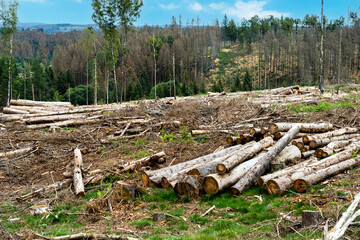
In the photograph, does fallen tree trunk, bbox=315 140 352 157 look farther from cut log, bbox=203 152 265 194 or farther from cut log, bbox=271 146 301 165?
cut log, bbox=203 152 265 194

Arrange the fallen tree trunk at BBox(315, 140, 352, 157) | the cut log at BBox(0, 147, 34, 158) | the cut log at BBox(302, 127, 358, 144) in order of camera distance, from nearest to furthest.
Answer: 1. the fallen tree trunk at BBox(315, 140, 352, 157)
2. the cut log at BBox(302, 127, 358, 144)
3. the cut log at BBox(0, 147, 34, 158)

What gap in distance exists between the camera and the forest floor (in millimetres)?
5098

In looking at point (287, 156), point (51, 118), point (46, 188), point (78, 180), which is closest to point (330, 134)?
point (287, 156)

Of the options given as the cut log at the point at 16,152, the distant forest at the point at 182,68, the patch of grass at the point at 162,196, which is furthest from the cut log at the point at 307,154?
the distant forest at the point at 182,68

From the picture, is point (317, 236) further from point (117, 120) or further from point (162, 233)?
point (117, 120)

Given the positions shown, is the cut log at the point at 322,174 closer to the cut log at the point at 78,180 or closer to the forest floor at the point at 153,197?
the forest floor at the point at 153,197

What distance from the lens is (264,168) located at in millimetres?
7375

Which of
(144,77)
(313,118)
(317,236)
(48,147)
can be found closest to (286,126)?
(313,118)

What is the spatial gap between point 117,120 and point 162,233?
412 inches

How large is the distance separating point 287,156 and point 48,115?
1368 centimetres

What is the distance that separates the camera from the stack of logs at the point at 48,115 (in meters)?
15.3

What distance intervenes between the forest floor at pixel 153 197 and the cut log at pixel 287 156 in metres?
1.57

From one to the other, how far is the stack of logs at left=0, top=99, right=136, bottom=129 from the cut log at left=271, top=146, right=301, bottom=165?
10.2 m

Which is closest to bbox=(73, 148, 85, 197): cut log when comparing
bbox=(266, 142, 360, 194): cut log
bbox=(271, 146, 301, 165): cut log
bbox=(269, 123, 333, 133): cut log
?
bbox=(266, 142, 360, 194): cut log
